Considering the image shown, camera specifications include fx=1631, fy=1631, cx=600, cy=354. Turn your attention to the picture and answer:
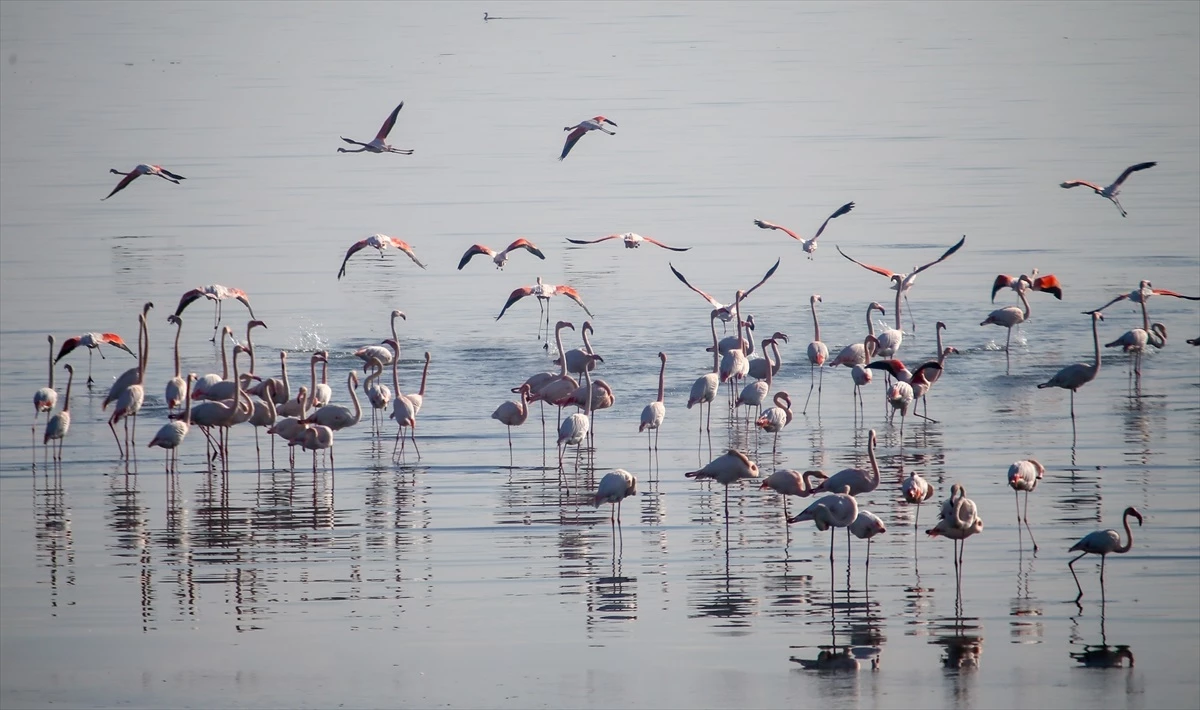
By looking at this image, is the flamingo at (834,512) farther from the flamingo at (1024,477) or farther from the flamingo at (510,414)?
the flamingo at (510,414)

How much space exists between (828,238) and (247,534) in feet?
67.5

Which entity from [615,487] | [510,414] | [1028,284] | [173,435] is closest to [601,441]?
[510,414]

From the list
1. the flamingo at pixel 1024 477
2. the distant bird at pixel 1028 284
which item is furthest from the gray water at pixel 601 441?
the distant bird at pixel 1028 284

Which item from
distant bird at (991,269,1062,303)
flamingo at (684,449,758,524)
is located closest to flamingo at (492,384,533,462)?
flamingo at (684,449,758,524)

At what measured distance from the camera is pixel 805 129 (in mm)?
55125

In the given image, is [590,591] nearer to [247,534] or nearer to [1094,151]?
[247,534]

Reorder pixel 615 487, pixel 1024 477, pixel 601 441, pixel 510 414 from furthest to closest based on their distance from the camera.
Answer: pixel 601 441
pixel 510 414
pixel 615 487
pixel 1024 477

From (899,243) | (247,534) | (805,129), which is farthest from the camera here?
(805,129)

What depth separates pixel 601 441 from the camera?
48.8 feet

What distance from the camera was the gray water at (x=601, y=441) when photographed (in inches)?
346

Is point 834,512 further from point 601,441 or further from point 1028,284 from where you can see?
point 1028,284

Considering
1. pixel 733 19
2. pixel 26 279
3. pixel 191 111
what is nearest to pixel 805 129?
pixel 191 111

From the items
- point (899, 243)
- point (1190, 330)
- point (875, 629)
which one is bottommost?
point (875, 629)

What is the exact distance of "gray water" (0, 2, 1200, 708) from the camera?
8.78 metres
